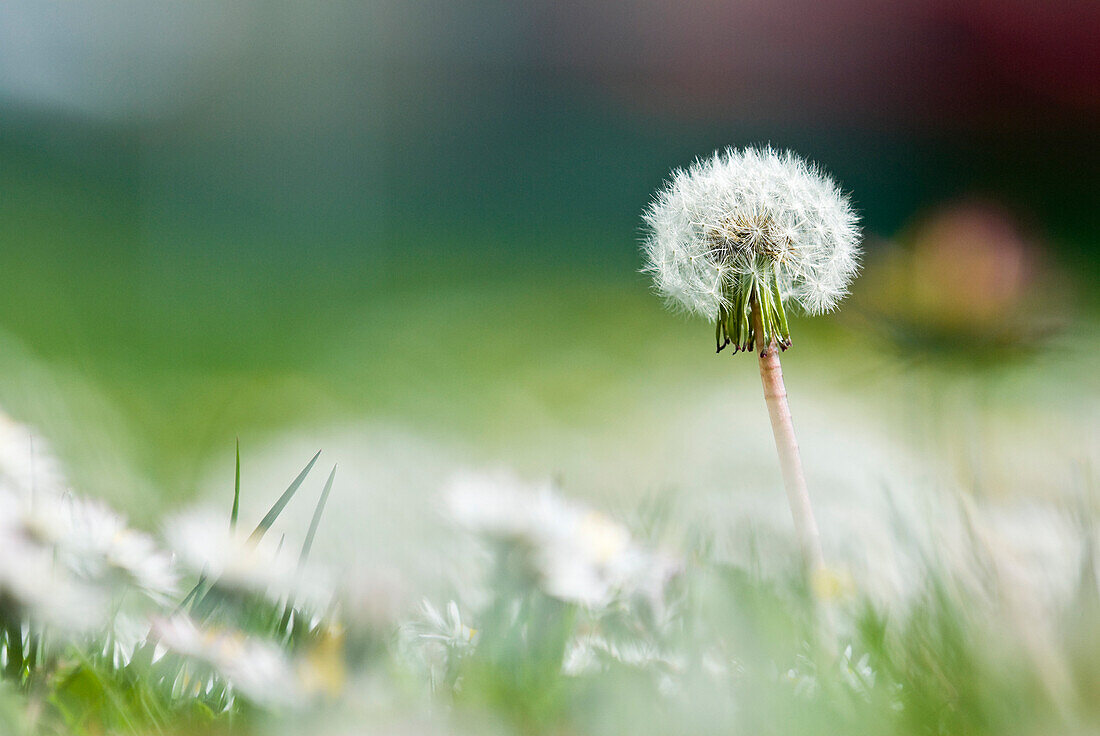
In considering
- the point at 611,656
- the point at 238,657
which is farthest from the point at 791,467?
the point at 238,657

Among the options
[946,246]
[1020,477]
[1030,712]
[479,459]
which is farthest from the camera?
[479,459]

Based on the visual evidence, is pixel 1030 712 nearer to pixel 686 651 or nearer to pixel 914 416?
pixel 686 651

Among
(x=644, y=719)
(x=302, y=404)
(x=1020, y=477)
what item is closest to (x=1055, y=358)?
(x=1020, y=477)

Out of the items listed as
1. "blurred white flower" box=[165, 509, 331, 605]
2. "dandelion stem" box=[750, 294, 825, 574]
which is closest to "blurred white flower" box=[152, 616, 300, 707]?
"blurred white flower" box=[165, 509, 331, 605]

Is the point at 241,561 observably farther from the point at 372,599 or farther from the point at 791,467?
the point at 791,467

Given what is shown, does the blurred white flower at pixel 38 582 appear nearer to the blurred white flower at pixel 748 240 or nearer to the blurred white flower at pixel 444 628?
the blurred white flower at pixel 444 628

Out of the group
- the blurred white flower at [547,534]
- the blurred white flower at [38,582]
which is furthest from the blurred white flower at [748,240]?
the blurred white flower at [38,582]
